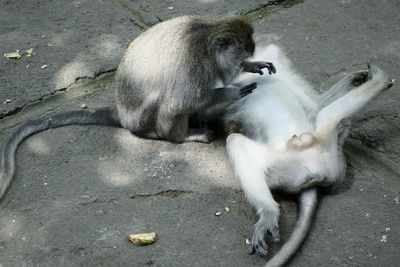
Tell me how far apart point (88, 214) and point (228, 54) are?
4.04 feet

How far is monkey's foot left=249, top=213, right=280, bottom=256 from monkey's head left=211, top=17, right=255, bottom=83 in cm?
100

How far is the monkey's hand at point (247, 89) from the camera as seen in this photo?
3.93 metres

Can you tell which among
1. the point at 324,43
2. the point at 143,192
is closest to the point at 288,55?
the point at 324,43

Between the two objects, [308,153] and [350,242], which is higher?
[308,153]

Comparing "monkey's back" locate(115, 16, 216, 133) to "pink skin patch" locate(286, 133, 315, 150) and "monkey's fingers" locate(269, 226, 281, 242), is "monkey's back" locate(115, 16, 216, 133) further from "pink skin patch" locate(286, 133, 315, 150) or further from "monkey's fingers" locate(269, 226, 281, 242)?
"monkey's fingers" locate(269, 226, 281, 242)

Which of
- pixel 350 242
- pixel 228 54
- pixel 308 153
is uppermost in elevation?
pixel 228 54

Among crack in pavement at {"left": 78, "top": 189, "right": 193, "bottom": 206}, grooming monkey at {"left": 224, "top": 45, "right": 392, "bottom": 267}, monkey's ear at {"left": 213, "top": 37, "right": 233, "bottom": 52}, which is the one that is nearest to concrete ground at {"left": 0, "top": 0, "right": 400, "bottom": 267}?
crack in pavement at {"left": 78, "top": 189, "right": 193, "bottom": 206}

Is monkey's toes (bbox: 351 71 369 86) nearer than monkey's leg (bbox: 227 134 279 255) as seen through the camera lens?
No

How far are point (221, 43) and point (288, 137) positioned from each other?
673 millimetres

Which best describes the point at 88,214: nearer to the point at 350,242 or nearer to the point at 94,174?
the point at 94,174

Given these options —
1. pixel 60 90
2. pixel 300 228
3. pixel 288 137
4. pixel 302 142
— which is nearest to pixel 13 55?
pixel 60 90

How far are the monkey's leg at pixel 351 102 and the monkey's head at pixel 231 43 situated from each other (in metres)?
0.58

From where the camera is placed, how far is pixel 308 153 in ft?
11.7

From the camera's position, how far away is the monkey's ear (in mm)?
3848
